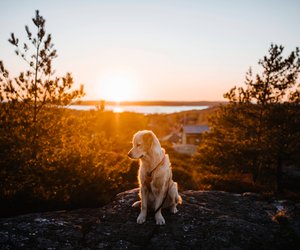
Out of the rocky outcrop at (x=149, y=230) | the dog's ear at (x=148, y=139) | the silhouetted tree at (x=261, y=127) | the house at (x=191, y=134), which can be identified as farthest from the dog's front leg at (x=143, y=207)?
the house at (x=191, y=134)

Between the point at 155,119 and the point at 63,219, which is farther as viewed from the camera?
A: the point at 155,119

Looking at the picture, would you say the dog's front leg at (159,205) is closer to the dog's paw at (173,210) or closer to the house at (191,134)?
the dog's paw at (173,210)

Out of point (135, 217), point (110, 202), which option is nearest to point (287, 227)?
point (135, 217)

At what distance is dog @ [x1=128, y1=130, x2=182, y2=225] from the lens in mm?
5031

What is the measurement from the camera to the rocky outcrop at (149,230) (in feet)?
14.2

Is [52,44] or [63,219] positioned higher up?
[52,44]

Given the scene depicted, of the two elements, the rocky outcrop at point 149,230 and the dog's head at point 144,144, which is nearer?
the rocky outcrop at point 149,230

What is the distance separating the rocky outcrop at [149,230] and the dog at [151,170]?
1.04 feet

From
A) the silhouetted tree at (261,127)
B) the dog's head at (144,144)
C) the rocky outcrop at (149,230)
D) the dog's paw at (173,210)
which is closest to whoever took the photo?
the rocky outcrop at (149,230)

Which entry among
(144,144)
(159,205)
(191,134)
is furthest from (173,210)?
(191,134)

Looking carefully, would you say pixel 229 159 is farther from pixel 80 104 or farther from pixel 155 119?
pixel 155 119

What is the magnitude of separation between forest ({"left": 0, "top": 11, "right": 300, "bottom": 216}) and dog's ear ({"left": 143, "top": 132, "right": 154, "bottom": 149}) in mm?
2512

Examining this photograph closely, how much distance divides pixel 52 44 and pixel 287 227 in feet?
28.3

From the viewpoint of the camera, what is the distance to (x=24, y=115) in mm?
7957
